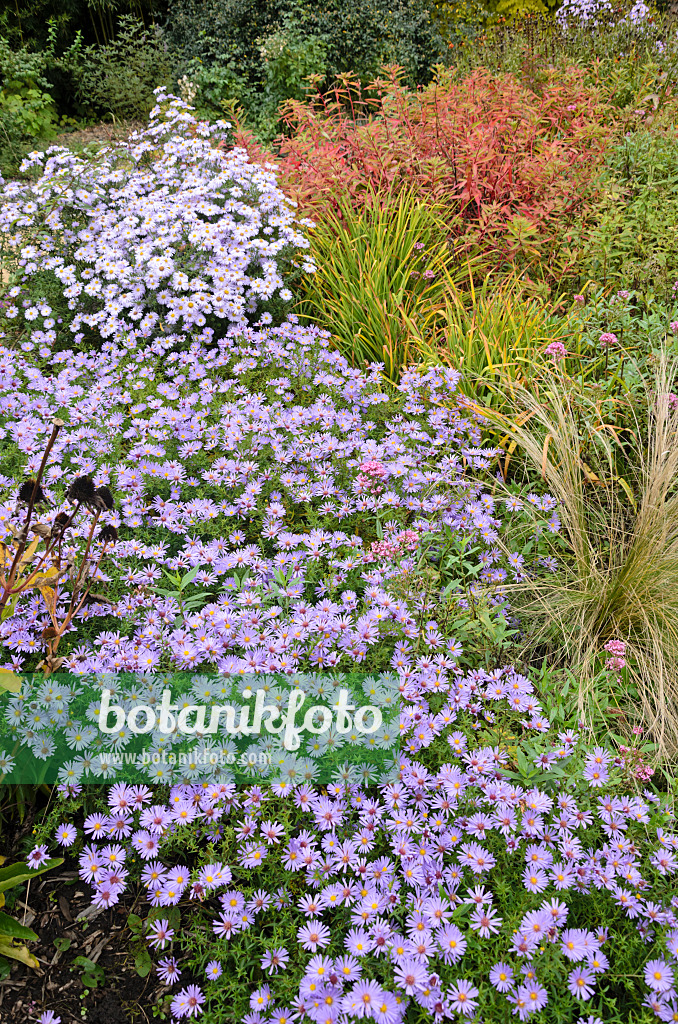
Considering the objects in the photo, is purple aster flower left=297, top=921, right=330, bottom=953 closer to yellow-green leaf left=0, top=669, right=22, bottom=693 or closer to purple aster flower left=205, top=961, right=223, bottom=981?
purple aster flower left=205, top=961, right=223, bottom=981

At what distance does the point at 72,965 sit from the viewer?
1.61 metres

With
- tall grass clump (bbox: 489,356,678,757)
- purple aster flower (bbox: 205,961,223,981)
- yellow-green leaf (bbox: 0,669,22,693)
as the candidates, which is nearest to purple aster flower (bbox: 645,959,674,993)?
tall grass clump (bbox: 489,356,678,757)

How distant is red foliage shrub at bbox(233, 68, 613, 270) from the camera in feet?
13.1

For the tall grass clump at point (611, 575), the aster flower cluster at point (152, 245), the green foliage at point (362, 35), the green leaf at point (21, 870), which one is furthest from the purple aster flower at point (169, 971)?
the green foliage at point (362, 35)

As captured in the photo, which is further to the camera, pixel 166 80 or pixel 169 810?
pixel 166 80

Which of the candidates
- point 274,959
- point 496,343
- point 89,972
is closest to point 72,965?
point 89,972

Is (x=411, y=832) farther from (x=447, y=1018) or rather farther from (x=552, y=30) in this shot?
(x=552, y=30)

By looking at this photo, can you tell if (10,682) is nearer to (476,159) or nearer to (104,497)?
(104,497)

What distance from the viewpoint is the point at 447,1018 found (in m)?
1.41

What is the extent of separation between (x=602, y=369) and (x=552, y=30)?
6.61m

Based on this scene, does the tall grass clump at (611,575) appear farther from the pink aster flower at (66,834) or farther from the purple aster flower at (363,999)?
the pink aster flower at (66,834)

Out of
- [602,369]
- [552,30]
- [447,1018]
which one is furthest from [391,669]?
[552,30]

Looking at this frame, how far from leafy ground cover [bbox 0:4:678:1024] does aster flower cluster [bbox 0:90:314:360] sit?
0.09 ft

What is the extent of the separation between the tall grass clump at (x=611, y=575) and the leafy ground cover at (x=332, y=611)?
0.02m
